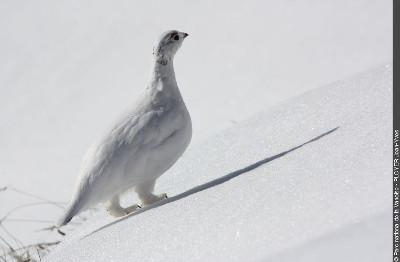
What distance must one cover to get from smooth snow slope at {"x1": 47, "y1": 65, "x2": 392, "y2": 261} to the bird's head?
581 millimetres

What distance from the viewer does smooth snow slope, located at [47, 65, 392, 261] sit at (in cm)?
339

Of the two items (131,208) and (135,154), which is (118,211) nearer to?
(131,208)

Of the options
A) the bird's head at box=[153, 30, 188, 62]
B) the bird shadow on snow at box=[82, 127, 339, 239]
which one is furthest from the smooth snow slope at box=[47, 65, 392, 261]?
the bird's head at box=[153, 30, 188, 62]

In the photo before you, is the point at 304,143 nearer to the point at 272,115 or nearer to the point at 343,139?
the point at 343,139

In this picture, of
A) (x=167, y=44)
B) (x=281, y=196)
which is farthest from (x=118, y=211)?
(x=281, y=196)

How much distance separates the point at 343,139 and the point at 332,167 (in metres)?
0.37

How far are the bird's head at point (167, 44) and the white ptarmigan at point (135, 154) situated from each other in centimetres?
18

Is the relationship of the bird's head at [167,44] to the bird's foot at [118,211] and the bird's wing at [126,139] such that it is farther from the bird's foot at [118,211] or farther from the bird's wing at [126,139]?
the bird's foot at [118,211]

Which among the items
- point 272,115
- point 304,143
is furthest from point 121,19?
point 304,143

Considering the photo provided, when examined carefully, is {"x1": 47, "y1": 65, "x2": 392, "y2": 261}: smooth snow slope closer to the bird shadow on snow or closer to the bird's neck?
the bird shadow on snow

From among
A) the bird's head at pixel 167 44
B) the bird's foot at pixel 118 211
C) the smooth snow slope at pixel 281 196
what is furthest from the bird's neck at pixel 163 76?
the bird's foot at pixel 118 211

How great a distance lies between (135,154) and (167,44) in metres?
0.60

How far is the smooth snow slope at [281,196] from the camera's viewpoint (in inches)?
134

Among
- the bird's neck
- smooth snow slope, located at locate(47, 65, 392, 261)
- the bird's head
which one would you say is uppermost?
the bird's head
